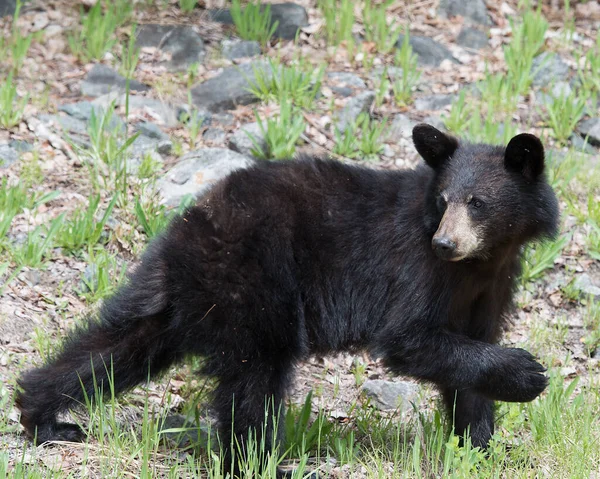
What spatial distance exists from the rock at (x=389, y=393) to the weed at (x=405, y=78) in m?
3.58

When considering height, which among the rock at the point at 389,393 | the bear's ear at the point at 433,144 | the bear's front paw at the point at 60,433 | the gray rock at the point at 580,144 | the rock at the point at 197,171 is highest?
the bear's ear at the point at 433,144

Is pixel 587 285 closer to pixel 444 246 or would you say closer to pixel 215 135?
pixel 444 246

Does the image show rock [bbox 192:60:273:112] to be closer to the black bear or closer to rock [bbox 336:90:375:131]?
rock [bbox 336:90:375:131]

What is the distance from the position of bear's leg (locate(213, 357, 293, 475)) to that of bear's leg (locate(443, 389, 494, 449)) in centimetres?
110

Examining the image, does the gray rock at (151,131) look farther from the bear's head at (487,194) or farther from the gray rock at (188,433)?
the bear's head at (487,194)

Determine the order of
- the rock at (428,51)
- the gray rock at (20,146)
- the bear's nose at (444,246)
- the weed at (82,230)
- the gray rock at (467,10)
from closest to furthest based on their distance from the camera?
the bear's nose at (444,246) → the weed at (82,230) → the gray rock at (20,146) → the rock at (428,51) → the gray rock at (467,10)

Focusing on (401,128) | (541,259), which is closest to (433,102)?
(401,128)

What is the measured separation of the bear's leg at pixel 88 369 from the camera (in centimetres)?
465

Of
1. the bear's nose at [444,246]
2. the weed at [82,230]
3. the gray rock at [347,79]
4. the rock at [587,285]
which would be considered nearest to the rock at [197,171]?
the weed at [82,230]

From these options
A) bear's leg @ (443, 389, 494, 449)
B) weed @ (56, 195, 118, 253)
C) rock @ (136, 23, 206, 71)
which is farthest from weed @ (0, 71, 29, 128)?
bear's leg @ (443, 389, 494, 449)

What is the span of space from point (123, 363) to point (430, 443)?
1676 millimetres

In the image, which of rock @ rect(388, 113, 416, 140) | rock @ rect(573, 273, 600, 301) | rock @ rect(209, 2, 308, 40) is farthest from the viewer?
rock @ rect(209, 2, 308, 40)

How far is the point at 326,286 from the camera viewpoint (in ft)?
15.9

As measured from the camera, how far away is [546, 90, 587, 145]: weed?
8.15 m
